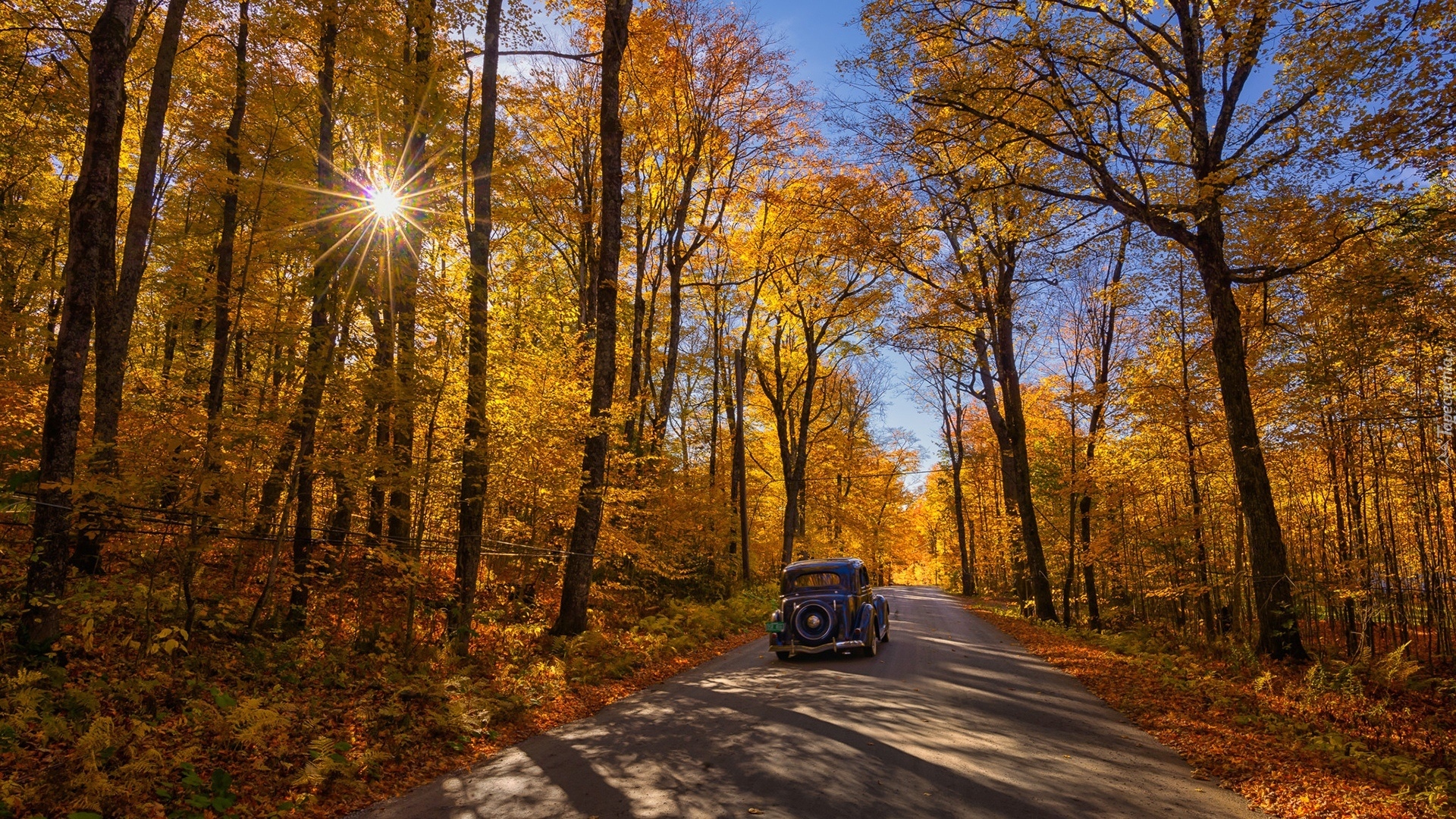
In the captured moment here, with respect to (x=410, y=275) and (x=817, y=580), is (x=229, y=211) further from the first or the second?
(x=817, y=580)

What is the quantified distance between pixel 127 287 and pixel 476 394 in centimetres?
464

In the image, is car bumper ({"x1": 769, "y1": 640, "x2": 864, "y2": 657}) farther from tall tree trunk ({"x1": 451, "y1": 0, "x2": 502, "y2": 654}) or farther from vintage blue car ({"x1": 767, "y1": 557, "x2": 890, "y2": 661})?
tall tree trunk ({"x1": 451, "y1": 0, "x2": 502, "y2": 654})

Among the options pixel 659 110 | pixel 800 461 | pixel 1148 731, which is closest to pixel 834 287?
pixel 800 461

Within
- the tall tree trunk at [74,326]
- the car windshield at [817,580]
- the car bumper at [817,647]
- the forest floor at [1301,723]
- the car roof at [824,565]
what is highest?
the tall tree trunk at [74,326]

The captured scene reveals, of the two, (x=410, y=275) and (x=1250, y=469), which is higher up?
(x=410, y=275)

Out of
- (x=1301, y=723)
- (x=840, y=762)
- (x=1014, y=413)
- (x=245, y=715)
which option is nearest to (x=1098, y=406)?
(x=1014, y=413)

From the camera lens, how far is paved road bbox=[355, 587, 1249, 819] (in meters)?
4.43

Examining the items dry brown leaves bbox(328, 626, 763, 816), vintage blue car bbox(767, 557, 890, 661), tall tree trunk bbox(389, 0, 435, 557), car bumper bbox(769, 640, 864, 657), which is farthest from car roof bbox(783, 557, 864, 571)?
tall tree trunk bbox(389, 0, 435, 557)

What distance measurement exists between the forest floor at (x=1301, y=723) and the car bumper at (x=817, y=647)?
318cm

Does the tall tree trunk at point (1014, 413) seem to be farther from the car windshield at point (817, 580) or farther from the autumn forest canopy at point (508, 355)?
the car windshield at point (817, 580)

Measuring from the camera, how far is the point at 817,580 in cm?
1226

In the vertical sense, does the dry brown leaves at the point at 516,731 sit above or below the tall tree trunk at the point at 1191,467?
below

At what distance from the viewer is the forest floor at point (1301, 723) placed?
4.65 m

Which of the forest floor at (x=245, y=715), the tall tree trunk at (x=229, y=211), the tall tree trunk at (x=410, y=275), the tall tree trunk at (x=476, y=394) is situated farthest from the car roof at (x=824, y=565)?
the tall tree trunk at (x=229, y=211)
